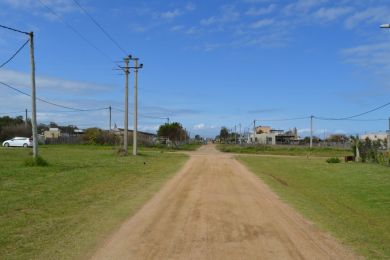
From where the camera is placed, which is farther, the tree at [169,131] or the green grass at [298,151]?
the tree at [169,131]

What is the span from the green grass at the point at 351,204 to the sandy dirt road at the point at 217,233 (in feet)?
1.38

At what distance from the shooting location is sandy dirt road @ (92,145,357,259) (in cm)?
748

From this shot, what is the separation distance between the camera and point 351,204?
14.8 meters

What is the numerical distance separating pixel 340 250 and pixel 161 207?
529 cm

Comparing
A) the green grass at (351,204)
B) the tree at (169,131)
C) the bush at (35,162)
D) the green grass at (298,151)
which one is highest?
the tree at (169,131)

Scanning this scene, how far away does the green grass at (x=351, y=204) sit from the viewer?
29.0ft

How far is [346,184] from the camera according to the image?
2077 cm

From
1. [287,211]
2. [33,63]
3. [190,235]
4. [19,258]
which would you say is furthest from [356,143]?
[19,258]

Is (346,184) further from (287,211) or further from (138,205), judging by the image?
(138,205)

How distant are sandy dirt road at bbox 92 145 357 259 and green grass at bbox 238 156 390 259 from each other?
1.38 feet

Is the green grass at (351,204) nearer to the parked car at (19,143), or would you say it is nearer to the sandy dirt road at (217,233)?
the sandy dirt road at (217,233)

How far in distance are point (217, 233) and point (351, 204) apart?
23.5ft

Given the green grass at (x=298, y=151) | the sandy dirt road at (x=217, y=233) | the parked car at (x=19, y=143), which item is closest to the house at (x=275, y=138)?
the green grass at (x=298, y=151)

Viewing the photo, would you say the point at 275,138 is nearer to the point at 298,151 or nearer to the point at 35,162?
the point at 298,151
